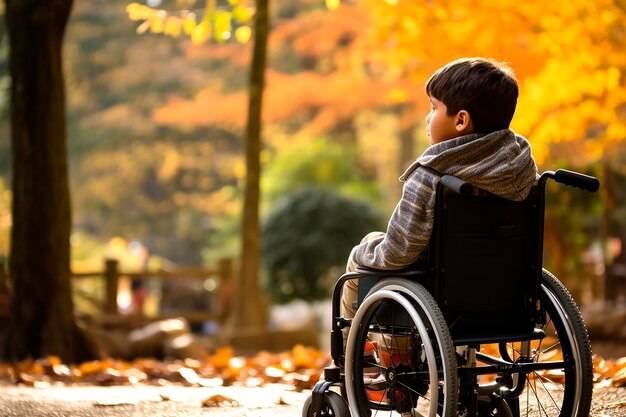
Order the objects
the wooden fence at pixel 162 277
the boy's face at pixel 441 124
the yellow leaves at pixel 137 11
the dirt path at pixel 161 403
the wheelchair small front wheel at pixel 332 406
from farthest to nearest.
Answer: the wooden fence at pixel 162 277, the yellow leaves at pixel 137 11, the dirt path at pixel 161 403, the wheelchair small front wheel at pixel 332 406, the boy's face at pixel 441 124

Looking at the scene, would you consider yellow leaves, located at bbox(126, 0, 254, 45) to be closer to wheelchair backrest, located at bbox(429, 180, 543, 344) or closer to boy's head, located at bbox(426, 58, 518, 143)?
boy's head, located at bbox(426, 58, 518, 143)

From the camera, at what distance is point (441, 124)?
2.75m

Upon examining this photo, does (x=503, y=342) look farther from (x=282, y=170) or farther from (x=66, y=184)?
(x=282, y=170)

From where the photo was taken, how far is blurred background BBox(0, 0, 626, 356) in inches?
336

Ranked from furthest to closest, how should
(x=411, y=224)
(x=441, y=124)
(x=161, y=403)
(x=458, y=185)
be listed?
(x=161, y=403) → (x=441, y=124) → (x=411, y=224) → (x=458, y=185)

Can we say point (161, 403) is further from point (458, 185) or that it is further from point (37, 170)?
point (37, 170)

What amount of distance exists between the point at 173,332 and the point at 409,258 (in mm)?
5816

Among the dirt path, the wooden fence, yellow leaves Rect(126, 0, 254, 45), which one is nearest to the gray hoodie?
the dirt path

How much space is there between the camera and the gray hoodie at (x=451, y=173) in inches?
104

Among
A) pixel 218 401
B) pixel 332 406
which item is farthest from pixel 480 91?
pixel 218 401

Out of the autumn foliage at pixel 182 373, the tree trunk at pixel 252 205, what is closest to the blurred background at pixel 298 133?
the tree trunk at pixel 252 205

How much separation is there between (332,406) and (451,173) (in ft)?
2.74

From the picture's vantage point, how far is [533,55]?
961 cm

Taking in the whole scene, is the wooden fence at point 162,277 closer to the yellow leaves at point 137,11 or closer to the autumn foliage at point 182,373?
the yellow leaves at point 137,11
